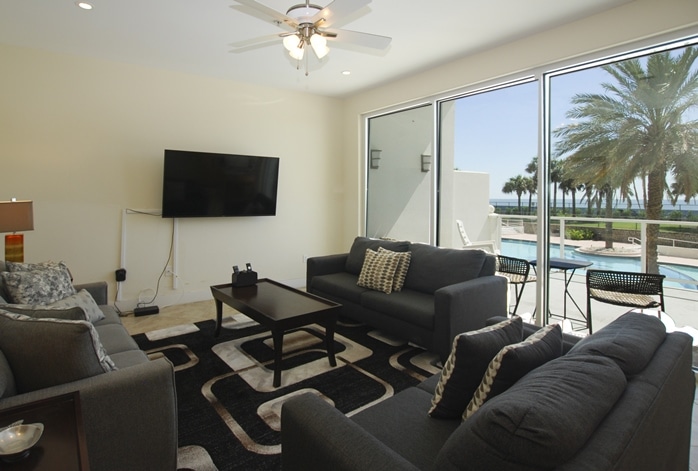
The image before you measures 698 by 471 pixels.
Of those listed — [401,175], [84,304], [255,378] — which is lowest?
[255,378]

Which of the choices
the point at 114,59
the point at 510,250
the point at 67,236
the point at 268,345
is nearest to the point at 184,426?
the point at 268,345

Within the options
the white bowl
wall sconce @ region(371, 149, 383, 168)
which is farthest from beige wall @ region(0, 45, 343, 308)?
the white bowl

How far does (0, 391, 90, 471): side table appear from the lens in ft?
3.32

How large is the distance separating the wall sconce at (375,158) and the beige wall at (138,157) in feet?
2.65

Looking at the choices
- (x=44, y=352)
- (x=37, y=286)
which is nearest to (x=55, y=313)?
(x=44, y=352)

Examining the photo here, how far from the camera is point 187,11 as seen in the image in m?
3.11

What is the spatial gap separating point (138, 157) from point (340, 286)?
281 centimetres

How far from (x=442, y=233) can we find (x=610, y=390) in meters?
3.83

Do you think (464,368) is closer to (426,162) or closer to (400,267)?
(400,267)

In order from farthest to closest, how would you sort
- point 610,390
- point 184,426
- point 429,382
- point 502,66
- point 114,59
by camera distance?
point 114,59 < point 502,66 < point 184,426 < point 429,382 < point 610,390

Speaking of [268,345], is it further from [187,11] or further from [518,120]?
[518,120]

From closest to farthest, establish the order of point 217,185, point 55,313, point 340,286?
point 55,313
point 340,286
point 217,185

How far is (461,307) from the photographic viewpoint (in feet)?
9.86

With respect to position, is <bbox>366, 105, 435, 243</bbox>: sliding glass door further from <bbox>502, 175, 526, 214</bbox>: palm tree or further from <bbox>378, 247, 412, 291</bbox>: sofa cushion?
<bbox>378, 247, 412, 291</bbox>: sofa cushion
